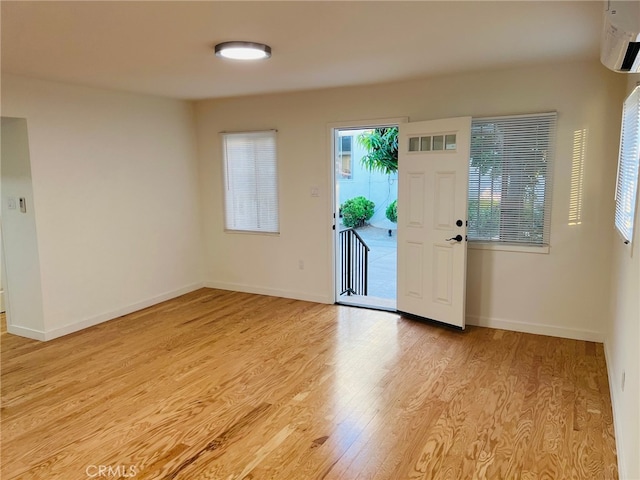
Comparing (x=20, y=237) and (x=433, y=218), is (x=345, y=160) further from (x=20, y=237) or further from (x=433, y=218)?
(x=20, y=237)

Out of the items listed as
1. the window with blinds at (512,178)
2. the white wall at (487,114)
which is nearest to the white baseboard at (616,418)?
the white wall at (487,114)

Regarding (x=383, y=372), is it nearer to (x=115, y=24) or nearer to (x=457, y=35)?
(x=457, y=35)

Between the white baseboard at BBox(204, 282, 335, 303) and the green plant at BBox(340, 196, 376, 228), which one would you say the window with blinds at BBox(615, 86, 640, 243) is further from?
the green plant at BBox(340, 196, 376, 228)

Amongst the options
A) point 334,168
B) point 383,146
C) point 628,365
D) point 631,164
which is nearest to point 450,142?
point 334,168

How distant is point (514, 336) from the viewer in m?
4.07

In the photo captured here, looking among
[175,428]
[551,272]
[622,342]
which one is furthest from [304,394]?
[551,272]

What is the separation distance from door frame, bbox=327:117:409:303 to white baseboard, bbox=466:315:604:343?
153 centimetres

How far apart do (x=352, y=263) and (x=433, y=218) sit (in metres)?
2.24

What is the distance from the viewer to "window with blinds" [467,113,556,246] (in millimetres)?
3926

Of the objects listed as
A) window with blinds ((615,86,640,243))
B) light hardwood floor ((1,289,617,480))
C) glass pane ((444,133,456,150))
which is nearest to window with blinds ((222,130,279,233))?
light hardwood floor ((1,289,617,480))

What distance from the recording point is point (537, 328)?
412cm

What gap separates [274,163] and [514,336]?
3.15m

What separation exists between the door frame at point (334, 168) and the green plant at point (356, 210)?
6.28m

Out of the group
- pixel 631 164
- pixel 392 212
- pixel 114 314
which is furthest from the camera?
pixel 392 212
